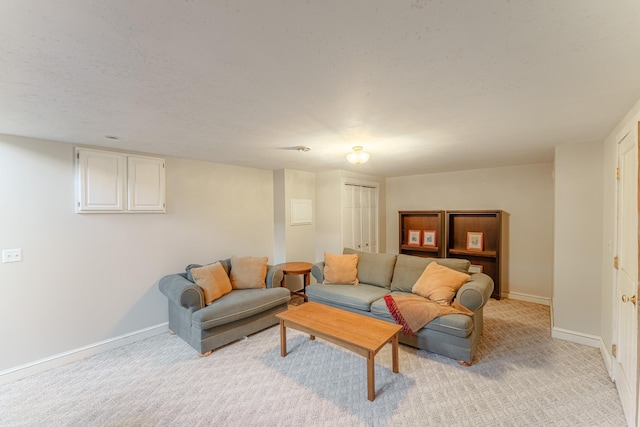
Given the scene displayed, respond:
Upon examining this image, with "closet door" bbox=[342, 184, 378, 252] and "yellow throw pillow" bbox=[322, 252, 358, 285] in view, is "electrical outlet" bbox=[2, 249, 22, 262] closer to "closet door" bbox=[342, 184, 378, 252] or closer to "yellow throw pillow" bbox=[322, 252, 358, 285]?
"yellow throw pillow" bbox=[322, 252, 358, 285]

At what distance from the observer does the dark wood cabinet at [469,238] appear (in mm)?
4492

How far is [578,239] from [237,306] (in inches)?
151

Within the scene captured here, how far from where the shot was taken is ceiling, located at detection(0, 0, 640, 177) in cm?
98

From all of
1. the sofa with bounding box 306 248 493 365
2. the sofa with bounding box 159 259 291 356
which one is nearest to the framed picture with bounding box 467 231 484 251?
the sofa with bounding box 306 248 493 365

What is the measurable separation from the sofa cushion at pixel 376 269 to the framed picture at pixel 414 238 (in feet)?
5.68

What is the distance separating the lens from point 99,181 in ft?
9.58

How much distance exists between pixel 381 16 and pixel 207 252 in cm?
365

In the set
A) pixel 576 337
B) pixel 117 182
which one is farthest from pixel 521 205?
pixel 117 182

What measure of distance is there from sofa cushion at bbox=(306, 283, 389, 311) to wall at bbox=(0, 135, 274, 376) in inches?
64.9

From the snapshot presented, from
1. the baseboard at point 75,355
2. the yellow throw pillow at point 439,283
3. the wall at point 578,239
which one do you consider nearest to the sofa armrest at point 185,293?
the baseboard at point 75,355

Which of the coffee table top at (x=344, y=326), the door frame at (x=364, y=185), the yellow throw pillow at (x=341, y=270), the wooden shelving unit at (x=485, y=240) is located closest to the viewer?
the coffee table top at (x=344, y=326)

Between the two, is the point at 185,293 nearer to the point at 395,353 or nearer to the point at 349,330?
the point at 349,330

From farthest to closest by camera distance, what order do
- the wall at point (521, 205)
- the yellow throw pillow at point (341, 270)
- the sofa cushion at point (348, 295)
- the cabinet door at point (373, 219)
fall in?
the cabinet door at point (373, 219)
the wall at point (521, 205)
the yellow throw pillow at point (341, 270)
the sofa cushion at point (348, 295)

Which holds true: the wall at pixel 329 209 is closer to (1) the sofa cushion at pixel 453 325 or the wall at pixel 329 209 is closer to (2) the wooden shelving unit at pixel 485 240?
(2) the wooden shelving unit at pixel 485 240
